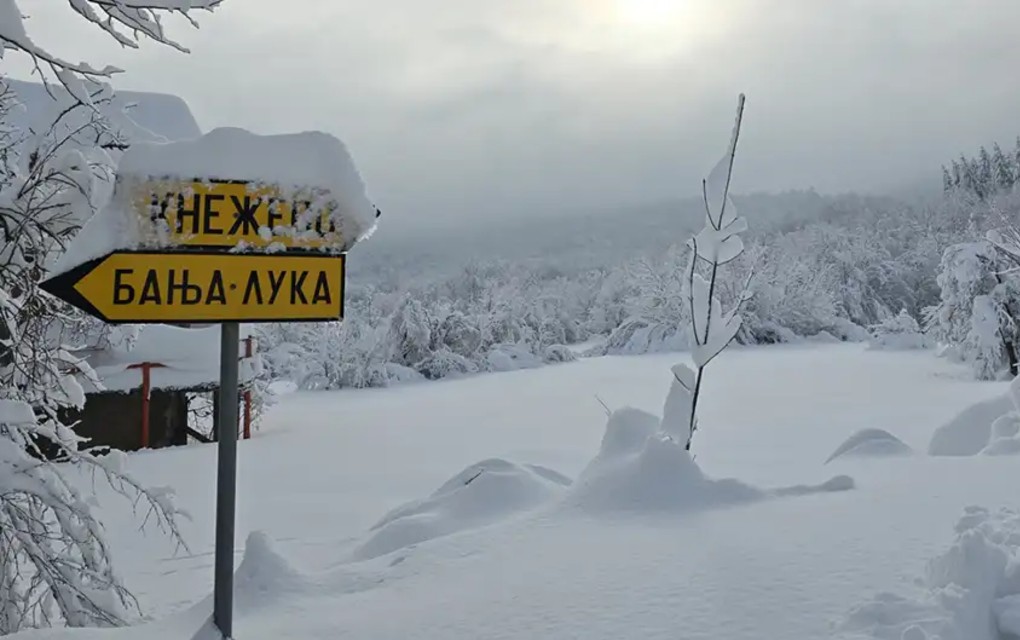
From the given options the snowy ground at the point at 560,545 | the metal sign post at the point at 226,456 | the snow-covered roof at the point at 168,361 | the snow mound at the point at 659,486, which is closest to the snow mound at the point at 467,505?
the snowy ground at the point at 560,545

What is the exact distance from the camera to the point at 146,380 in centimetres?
1250

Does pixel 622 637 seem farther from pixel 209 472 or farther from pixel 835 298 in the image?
pixel 835 298

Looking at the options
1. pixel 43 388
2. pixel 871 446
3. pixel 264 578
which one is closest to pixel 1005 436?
pixel 871 446

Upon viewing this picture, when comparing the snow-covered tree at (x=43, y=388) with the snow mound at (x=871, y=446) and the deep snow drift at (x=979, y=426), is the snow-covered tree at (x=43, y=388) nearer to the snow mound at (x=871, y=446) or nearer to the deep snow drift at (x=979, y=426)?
the snow mound at (x=871, y=446)

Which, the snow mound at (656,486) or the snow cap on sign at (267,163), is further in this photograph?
the snow mound at (656,486)

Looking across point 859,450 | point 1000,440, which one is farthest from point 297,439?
point 1000,440

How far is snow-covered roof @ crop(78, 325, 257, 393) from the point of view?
1249cm

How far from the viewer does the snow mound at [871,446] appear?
7.04 metres

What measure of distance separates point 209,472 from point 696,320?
722 cm

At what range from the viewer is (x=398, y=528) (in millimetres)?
5332

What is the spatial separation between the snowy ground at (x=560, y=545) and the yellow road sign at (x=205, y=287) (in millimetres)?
1355

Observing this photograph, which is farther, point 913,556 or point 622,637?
point 913,556

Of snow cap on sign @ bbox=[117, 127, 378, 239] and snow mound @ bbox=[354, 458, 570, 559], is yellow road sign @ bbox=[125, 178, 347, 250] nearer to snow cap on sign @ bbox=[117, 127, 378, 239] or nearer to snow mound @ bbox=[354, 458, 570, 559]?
snow cap on sign @ bbox=[117, 127, 378, 239]

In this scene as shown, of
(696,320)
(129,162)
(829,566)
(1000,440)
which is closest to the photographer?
(129,162)
